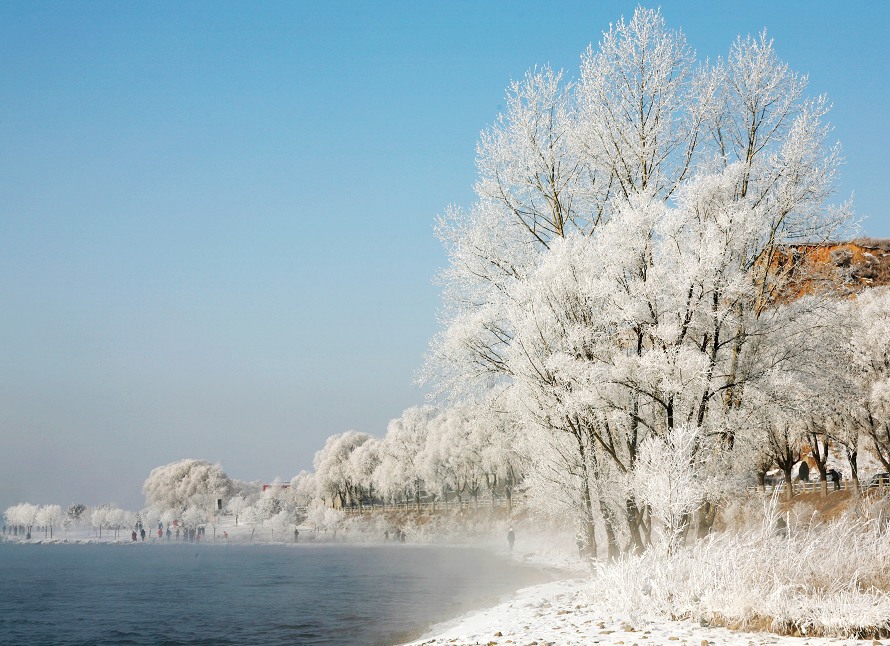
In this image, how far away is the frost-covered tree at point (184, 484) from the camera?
495 ft

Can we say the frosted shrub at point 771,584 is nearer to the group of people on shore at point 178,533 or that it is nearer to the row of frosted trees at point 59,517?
the group of people on shore at point 178,533

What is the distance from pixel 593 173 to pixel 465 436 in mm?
73648

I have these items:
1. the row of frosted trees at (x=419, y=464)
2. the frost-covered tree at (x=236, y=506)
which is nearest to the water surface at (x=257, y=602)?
the row of frosted trees at (x=419, y=464)

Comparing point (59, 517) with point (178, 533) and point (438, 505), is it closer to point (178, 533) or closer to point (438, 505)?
point (178, 533)

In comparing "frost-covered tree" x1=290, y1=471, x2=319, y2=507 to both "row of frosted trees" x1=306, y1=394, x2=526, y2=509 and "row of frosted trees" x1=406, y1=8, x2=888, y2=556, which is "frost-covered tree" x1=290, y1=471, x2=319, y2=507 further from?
"row of frosted trees" x1=406, y1=8, x2=888, y2=556

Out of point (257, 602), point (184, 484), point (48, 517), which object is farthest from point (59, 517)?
point (257, 602)

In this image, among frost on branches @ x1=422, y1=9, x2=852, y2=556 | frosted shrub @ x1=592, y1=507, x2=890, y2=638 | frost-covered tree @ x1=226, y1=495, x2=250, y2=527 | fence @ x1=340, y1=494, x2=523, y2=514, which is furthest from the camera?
frost-covered tree @ x1=226, y1=495, x2=250, y2=527

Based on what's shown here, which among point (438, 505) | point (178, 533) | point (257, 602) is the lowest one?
point (178, 533)

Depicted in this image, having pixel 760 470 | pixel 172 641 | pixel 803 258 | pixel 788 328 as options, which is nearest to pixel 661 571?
pixel 788 328

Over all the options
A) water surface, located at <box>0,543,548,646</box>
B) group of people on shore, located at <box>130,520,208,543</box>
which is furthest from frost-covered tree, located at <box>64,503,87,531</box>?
water surface, located at <box>0,543,548,646</box>

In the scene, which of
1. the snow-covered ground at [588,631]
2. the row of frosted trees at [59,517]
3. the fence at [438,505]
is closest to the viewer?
the snow-covered ground at [588,631]

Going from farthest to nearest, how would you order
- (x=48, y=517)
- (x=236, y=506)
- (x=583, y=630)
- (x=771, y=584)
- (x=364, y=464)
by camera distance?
(x=48, y=517)
(x=236, y=506)
(x=364, y=464)
(x=583, y=630)
(x=771, y=584)

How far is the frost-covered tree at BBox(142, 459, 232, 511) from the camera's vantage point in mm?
150750

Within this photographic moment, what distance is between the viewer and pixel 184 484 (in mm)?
150500
